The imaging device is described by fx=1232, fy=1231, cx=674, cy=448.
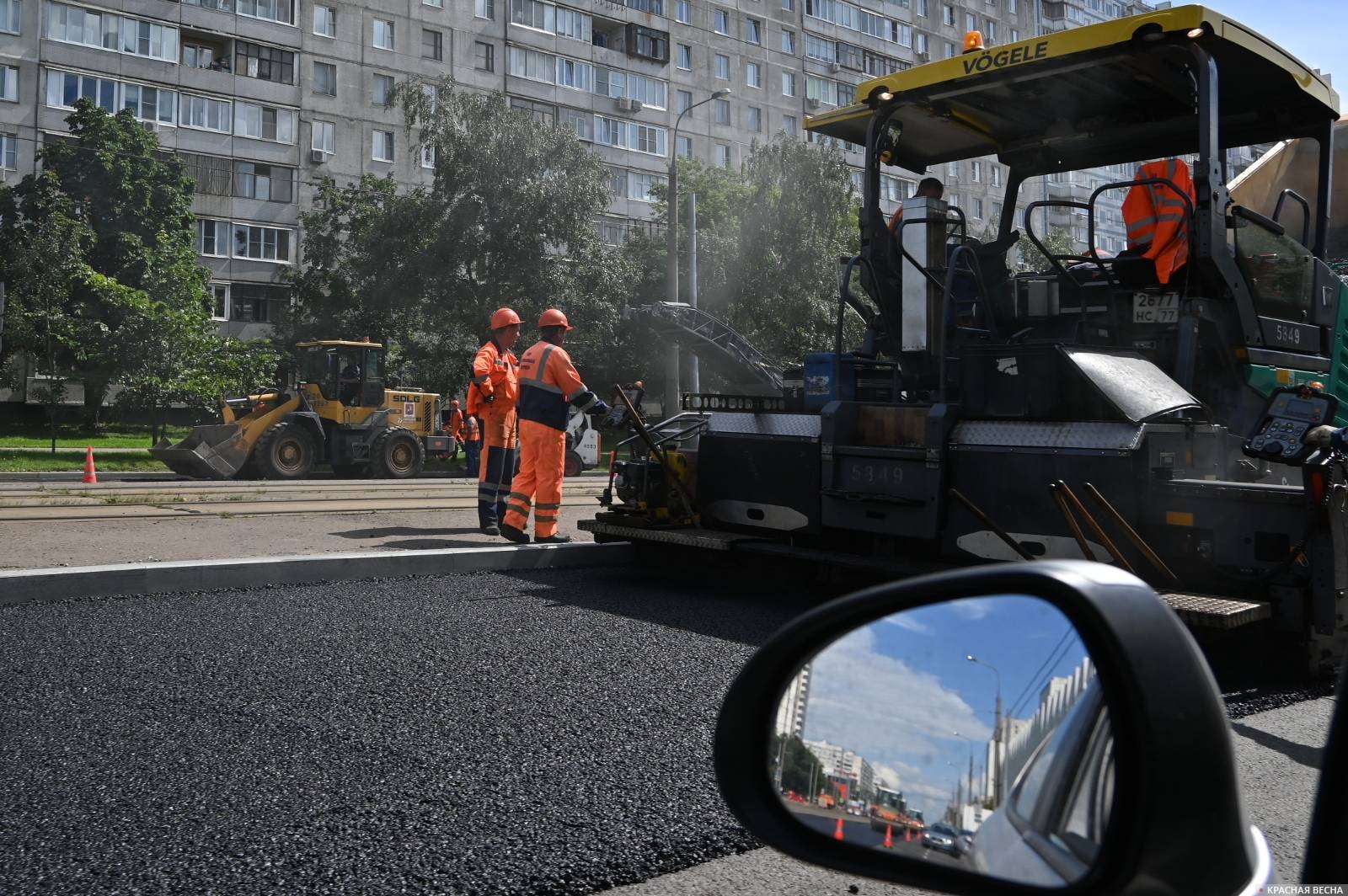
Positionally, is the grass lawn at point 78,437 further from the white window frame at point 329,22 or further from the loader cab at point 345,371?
the white window frame at point 329,22

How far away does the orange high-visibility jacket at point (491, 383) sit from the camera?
9.66m

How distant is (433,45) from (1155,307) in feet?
136

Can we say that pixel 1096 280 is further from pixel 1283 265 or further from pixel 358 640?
pixel 358 640

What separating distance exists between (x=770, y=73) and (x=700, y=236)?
22.1m

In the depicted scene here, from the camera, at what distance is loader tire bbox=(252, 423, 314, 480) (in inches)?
746

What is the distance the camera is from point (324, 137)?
41.4 metres

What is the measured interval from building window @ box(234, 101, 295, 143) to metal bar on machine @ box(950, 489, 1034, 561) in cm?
3849

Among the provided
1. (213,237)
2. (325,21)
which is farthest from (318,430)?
(325,21)

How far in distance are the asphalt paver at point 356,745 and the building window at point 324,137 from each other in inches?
1489

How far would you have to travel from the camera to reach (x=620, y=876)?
8.96 feet

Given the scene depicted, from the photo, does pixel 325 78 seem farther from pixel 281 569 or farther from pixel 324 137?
pixel 281 569

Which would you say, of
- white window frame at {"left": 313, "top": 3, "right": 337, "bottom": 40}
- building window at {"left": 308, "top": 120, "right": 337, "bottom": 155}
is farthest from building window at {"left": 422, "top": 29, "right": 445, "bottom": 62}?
building window at {"left": 308, "top": 120, "right": 337, "bottom": 155}

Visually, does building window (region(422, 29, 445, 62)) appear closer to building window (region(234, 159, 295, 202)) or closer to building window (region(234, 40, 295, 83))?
building window (region(234, 40, 295, 83))

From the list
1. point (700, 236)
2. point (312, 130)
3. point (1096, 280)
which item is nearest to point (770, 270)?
point (700, 236)
